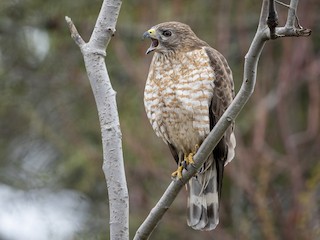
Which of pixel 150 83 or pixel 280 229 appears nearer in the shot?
pixel 150 83

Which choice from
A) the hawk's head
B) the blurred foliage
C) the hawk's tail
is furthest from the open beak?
the blurred foliage

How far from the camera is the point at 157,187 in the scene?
705 centimetres

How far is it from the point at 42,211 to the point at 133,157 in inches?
35.4

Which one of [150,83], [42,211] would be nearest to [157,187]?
[42,211]

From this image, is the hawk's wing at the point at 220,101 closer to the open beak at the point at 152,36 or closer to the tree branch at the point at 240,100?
the open beak at the point at 152,36

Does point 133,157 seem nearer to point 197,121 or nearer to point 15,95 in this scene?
point 15,95

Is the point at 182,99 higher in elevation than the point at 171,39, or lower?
lower

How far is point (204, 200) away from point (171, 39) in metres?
0.93

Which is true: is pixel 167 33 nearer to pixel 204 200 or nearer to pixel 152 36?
pixel 152 36

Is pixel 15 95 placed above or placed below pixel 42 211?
above

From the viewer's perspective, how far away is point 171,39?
4664 mm

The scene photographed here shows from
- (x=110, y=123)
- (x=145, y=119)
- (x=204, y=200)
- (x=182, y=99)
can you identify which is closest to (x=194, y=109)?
(x=182, y=99)

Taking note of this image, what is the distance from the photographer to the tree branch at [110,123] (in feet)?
11.3

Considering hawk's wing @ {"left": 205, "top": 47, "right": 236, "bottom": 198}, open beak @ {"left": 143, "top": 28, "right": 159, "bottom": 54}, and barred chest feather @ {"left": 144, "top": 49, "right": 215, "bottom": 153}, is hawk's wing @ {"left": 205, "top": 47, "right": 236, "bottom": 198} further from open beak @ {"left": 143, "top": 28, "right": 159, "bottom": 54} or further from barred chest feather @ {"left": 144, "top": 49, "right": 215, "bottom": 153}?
open beak @ {"left": 143, "top": 28, "right": 159, "bottom": 54}
